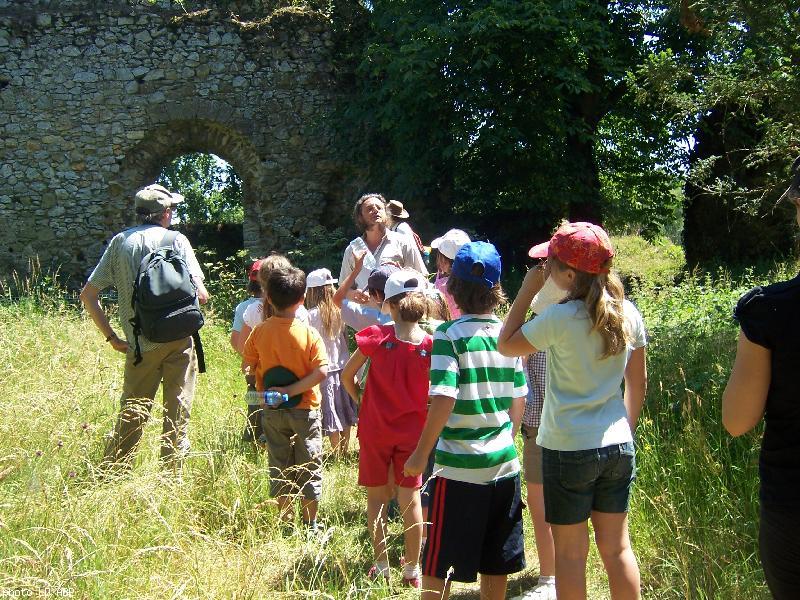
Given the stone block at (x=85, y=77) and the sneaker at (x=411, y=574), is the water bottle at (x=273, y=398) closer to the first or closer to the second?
the sneaker at (x=411, y=574)

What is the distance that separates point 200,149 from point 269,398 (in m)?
10.2

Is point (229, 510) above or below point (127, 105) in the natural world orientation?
below

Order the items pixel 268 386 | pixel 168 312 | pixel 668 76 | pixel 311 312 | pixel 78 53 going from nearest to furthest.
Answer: pixel 268 386
pixel 168 312
pixel 311 312
pixel 668 76
pixel 78 53

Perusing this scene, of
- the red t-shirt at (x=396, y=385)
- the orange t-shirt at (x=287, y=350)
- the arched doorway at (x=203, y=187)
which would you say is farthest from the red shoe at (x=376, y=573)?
the arched doorway at (x=203, y=187)

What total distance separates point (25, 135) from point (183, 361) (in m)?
9.72

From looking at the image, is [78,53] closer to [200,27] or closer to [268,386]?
[200,27]

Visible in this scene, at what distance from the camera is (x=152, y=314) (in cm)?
411

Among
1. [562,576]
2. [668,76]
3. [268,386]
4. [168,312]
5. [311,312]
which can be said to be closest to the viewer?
[562,576]

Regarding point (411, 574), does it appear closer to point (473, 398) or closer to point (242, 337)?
point (473, 398)

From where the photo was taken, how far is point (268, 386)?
148 inches

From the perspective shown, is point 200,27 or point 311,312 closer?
point 311,312

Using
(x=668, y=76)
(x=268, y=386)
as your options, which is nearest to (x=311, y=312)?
(x=268, y=386)

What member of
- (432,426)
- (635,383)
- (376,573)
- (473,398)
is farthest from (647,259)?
(432,426)

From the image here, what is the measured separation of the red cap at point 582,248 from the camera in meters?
2.52
